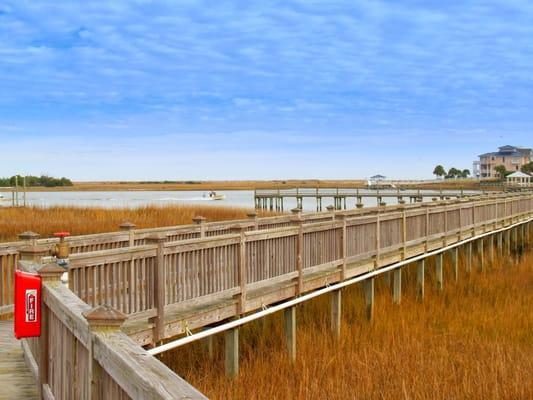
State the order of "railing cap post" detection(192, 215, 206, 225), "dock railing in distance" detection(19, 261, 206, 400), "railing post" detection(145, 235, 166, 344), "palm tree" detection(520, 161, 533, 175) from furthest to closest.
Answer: "palm tree" detection(520, 161, 533, 175) → "railing cap post" detection(192, 215, 206, 225) → "railing post" detection(145, 235, 166, 344) → "dock railing in distance" detection(19, 261, 206, 400)

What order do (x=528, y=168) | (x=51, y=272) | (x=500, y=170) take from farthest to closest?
(x=500, y=170) → (x=528, y=168) → (x=51, y=272)

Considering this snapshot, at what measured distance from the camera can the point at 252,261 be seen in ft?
31.0

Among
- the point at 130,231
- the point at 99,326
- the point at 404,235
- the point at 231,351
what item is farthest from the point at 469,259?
the point at 99,326

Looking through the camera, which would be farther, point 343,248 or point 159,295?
point 343,248

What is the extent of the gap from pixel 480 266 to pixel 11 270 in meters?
18.1

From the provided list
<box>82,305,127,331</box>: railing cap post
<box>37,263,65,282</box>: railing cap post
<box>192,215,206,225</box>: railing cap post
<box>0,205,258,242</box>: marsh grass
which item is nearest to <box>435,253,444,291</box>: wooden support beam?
<box>192,215,206,225</box>: railing cap post

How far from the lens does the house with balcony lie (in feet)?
496

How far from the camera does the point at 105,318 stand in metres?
3.68

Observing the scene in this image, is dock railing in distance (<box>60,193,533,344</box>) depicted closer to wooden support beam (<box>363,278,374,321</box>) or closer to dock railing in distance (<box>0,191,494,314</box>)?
wooden support beam (<box>363,278,374,321</box>)

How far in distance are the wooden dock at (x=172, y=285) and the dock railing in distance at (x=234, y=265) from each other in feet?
0.05

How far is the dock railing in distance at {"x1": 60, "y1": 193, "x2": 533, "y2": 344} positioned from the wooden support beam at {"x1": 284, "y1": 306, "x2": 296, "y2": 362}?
274 mm

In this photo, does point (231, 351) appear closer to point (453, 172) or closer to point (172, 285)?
point (172, 285)

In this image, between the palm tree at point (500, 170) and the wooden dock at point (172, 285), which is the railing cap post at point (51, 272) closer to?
the wooden dock at point (172, 285)

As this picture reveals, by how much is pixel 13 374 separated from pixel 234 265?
10.3 ft
